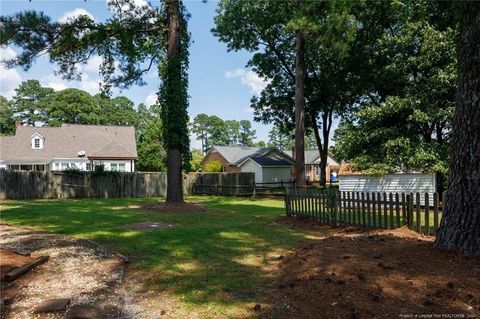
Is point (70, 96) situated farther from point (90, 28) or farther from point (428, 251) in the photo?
point (428, 251)

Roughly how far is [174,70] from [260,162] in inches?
1163

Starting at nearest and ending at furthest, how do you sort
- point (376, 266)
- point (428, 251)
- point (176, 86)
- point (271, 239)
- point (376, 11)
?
point (376, 266) < point (428, 251) < point (271, 239) < point (176, 86) < point (376, 11)

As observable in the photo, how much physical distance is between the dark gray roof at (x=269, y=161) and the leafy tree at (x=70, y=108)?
33.2m

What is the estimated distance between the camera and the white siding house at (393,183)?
16.2 metres

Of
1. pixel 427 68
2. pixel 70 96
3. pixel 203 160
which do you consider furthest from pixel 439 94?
pixel 70 96

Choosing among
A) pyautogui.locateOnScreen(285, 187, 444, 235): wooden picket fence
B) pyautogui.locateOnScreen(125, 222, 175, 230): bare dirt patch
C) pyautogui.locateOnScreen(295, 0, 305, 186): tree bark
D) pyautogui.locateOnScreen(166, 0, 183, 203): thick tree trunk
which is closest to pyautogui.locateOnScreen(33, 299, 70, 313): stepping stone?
pyautogui.locateOnScreen(125, 222, 175, 230): bare dirt patch

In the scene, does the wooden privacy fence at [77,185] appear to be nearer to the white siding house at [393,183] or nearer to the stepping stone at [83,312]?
the white siding house at [393,183]

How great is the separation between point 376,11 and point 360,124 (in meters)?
7.60

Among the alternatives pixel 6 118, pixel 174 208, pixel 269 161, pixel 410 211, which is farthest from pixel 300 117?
pixel 6 118

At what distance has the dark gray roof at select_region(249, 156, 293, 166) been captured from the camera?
44469mm

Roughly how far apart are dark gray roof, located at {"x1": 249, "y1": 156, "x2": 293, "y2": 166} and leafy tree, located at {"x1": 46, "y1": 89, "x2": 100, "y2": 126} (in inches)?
1306

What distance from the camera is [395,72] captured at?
17.3m

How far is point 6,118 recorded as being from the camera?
61.2m

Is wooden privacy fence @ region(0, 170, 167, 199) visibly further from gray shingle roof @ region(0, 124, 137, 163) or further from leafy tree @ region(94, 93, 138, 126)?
leafy tree @ region(94, 93, 138, 126)
